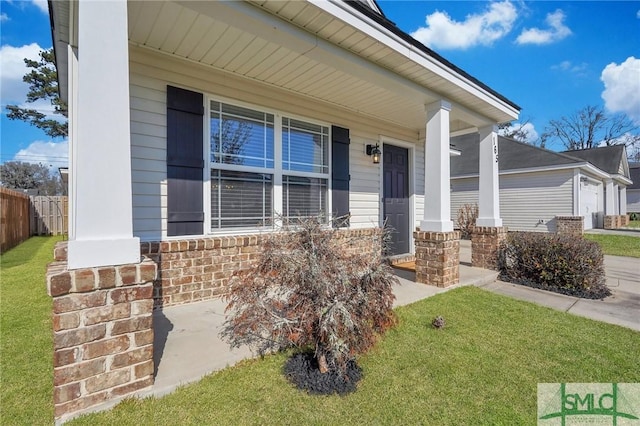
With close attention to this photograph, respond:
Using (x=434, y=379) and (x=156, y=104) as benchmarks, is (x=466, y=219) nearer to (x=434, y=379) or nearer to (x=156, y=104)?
(x=434, y=379)

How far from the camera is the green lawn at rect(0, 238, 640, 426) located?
70.7 inches

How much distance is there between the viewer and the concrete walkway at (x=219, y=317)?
7.21 feet

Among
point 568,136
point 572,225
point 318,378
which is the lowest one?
point 318,378

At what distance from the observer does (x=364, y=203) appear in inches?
229

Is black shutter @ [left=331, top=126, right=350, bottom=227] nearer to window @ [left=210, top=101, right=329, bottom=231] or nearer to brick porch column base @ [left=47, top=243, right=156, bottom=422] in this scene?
window @ [left=210, top=101, right=329, bottom=231]

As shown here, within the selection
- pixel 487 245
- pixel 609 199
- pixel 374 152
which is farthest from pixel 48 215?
pixel 609 199

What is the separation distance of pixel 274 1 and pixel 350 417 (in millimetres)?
3194

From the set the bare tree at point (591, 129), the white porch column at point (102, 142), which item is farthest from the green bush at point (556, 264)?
the bare tree at point (591, 129)

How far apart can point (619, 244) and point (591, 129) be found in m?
27.0

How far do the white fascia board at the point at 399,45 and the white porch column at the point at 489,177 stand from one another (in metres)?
0.71

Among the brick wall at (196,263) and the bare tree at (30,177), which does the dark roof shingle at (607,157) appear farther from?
the bare tree at (30,177)

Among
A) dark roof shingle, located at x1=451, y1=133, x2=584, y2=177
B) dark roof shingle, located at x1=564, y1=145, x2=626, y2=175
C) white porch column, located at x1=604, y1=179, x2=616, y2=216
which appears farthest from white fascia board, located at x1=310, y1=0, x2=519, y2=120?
white porch column, located at x1=604, y1=179, x2=616, y2=216

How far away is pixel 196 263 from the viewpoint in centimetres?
365

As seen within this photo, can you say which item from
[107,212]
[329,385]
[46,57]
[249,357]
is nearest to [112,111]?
[107,212]
